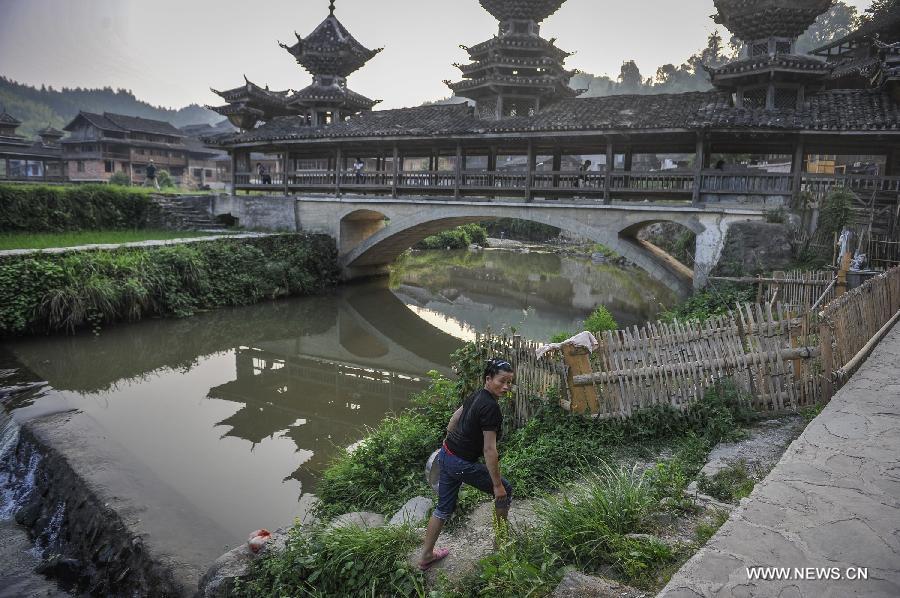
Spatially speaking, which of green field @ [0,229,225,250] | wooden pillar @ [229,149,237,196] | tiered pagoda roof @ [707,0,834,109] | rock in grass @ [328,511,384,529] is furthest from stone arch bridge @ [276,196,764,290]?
rock in grass @ [328,511,384,529]

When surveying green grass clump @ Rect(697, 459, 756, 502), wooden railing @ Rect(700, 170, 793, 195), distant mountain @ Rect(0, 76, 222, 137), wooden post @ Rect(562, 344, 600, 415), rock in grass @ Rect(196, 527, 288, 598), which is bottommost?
rock in grass @ Rect(196, 527, 288, 598)

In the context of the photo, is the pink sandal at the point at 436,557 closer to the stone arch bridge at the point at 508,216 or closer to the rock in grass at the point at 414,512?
the rock in grass at the point at 414,512

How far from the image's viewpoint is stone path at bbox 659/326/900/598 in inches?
112

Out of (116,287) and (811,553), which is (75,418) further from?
(811,553)

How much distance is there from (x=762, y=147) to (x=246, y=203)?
1869 centimetres

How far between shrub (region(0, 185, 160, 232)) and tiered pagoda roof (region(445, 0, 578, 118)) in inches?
527

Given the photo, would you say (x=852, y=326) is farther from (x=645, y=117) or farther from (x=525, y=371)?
(x=645, y=117)

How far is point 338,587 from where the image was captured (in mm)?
4293

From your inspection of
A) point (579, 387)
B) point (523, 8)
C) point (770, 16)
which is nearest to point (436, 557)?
point (579, 387)

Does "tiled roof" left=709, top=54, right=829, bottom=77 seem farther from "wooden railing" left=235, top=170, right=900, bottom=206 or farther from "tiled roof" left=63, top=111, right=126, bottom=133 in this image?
"tiled roof" left=63, top=111, right=126, bottom=133

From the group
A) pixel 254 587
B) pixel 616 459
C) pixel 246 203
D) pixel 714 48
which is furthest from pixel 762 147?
pixel 714 48

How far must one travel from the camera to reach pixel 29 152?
41375mm

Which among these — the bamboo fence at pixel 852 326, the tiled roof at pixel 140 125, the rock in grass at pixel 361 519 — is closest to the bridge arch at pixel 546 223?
the bamboo fence at pixel 852 326

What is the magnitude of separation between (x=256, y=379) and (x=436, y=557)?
867 cm
